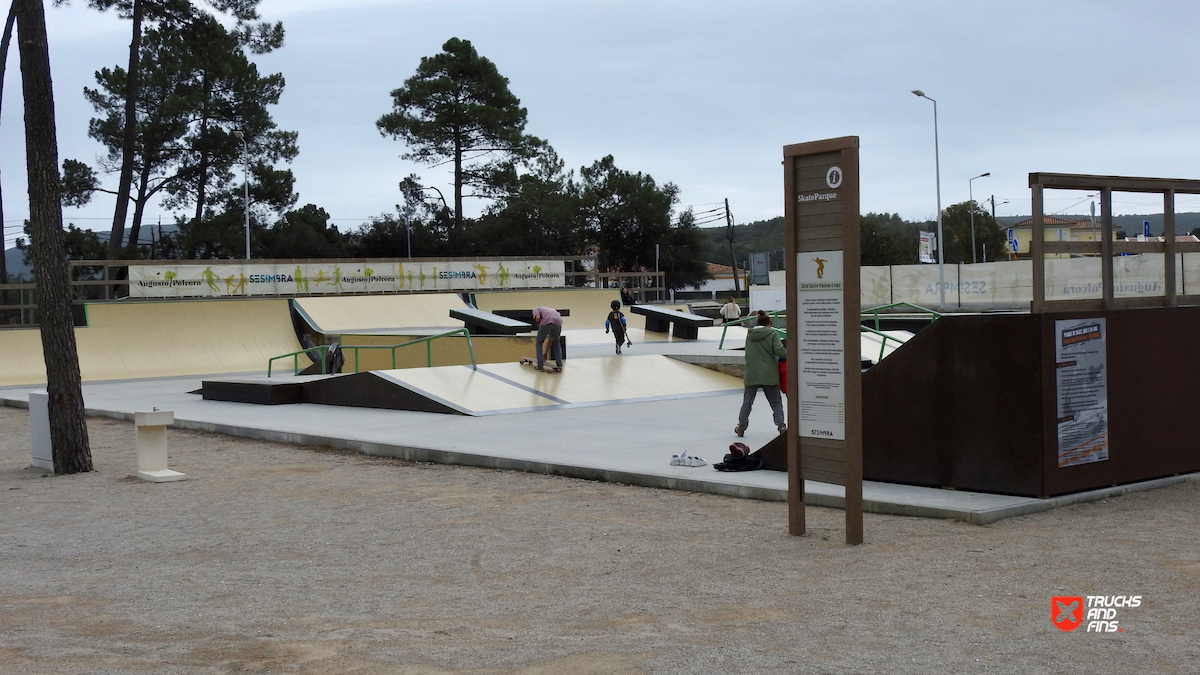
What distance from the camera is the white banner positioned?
30484mm

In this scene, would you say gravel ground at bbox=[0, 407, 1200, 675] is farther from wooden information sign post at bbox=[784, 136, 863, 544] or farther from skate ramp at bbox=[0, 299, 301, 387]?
skate ramp at bbox=[0, 299, 301, 387]

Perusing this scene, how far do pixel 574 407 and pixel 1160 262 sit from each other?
892 centimetres

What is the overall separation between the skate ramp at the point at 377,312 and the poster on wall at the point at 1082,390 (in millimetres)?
23108

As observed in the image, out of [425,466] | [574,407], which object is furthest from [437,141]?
[425,466]

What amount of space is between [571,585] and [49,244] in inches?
336

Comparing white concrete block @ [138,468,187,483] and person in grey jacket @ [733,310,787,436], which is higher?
person in grey jacket @ [733,310,787,436]

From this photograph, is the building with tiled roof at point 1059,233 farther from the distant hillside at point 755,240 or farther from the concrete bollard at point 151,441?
the distant hillside at point 755,240

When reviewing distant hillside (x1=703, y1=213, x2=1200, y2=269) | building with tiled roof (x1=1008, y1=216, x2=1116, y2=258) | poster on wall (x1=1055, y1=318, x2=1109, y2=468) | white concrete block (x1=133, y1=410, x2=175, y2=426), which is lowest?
white concrete block (x1=133, y1=410, x2=175, y2=426)

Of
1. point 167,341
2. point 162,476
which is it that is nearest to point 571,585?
point 162,476

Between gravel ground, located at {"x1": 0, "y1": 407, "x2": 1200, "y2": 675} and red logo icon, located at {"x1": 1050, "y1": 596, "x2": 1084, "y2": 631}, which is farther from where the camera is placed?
red logo icon, located at {"x1": 1050, "y1": 596, "x2": 1084, "y2": 631}

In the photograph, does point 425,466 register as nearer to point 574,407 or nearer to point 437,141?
point 574,407

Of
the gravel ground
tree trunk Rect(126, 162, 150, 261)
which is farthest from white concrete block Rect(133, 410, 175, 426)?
tree trunk Rect(126, 162, 150, 261)

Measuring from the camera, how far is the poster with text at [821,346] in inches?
271

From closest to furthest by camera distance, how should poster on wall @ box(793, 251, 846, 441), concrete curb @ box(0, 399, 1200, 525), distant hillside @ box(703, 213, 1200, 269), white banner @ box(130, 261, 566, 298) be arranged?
1. poster on wall @ box(793, 251, 846, 441)
2. concrete curb @ box(0, 399, 1200, 525)
3. white banner @ box(130, 261, 566, 298)
4. distant hillside @ box(703, 213, 1200, 269)
